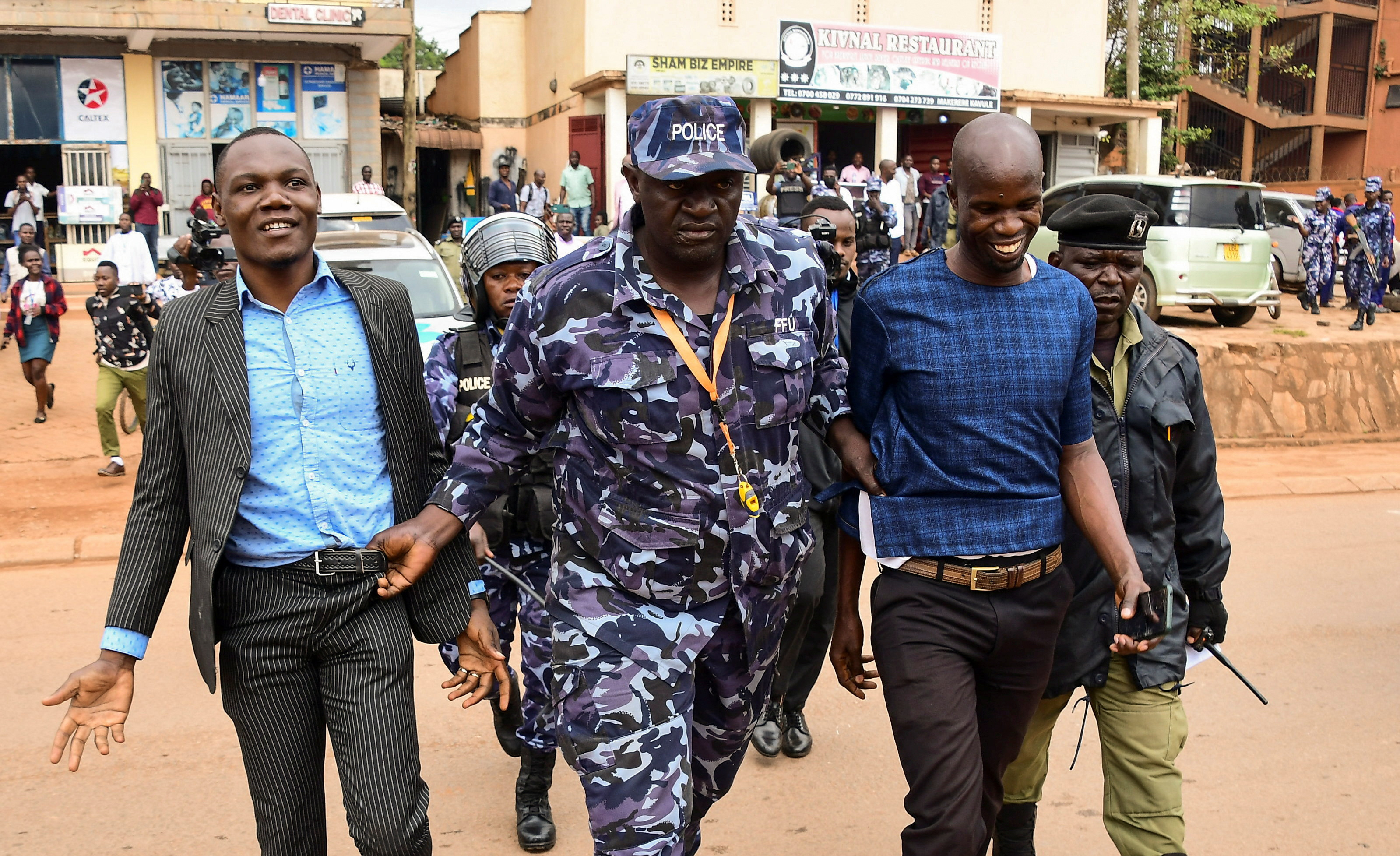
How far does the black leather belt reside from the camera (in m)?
2.84

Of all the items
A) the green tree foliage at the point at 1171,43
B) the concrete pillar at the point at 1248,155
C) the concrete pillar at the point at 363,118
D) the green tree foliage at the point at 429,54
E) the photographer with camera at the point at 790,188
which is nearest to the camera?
the photographer with camera at the point at 790,188

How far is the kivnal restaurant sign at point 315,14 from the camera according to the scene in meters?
19.5

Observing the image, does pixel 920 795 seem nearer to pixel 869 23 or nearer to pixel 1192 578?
pixel 1192 578

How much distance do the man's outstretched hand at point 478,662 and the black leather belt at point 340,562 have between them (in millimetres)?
321

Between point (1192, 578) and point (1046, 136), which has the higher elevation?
point (1046, 136)

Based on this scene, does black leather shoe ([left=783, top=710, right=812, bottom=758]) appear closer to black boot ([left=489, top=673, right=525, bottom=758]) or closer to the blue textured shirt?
black boot ([left=489, top=673, right=525, bottom=758])

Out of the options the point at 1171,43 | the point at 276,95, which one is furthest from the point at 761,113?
the point at 1171,43

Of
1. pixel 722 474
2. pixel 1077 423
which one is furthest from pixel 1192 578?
pixel 722 474

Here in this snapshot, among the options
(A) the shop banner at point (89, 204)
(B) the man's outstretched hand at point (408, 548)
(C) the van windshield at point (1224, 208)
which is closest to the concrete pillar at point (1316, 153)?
(C) the van windshield at point (1224, 208)

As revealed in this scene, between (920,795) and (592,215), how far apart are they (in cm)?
2094

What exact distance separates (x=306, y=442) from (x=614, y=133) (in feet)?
65.7

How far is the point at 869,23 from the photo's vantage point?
24.2 meters

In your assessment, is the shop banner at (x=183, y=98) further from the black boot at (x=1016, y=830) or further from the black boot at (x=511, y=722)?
the black boot at (x=1016, y=830)

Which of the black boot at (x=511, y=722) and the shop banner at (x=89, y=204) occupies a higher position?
the shop banner at (x=89, y=204)
